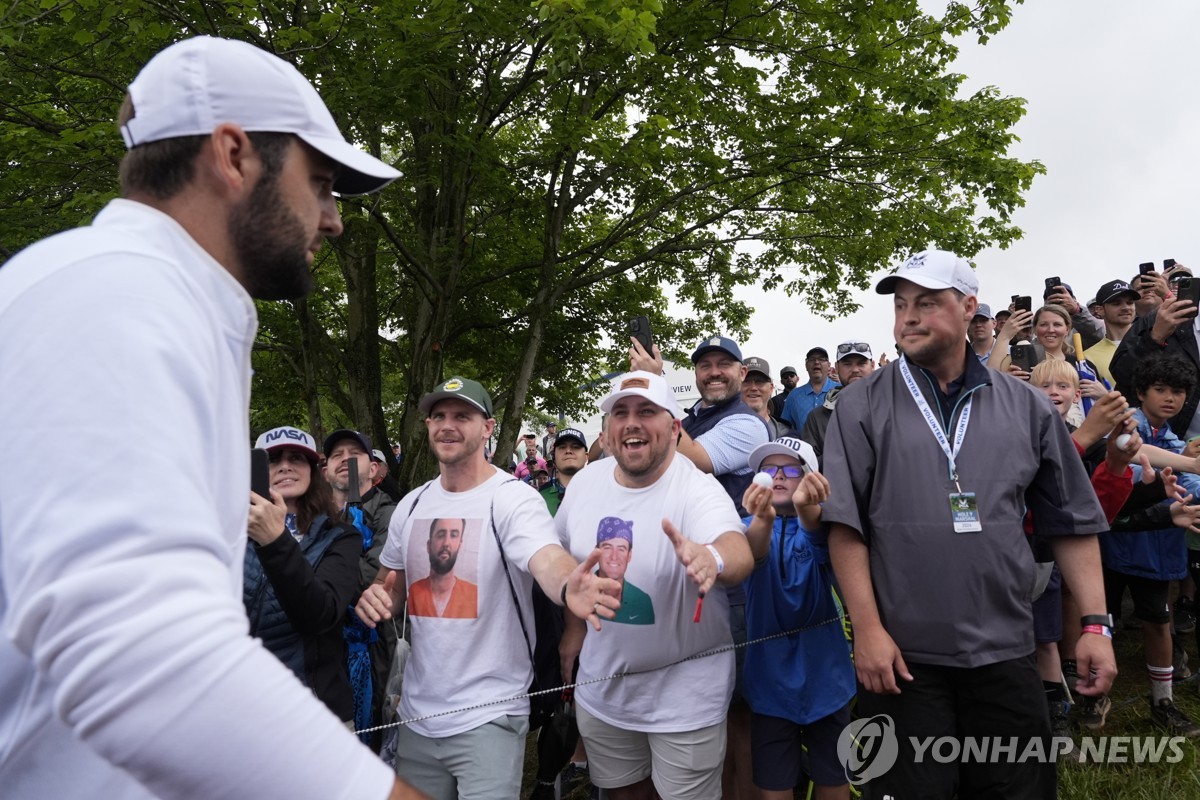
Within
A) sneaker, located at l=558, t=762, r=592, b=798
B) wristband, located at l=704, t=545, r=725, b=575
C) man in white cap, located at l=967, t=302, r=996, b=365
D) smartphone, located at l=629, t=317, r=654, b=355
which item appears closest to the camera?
wristband, located at l=704, t=545, r=725, b=575

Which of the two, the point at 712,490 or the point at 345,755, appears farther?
the point at 712,490

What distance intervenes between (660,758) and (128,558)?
3.05 m

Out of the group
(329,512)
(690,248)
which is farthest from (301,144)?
(690,248)

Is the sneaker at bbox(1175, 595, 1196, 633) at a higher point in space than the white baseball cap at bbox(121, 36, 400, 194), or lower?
lower

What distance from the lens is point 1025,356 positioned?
611 centimetres

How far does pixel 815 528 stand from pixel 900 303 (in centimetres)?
95

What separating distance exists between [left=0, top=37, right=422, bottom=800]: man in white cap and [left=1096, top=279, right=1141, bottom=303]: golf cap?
6.88 meters

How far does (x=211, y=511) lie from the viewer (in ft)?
2.83

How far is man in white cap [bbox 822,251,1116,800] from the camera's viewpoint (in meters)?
2.89

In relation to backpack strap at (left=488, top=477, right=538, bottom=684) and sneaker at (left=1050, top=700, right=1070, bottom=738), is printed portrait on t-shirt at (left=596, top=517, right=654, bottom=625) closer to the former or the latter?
backpack strap at (left=488, top=477, right=538, bottom=684)

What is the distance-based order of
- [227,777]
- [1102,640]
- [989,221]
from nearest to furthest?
1. [227,777]
2. [1102,640]
3. [989,221]

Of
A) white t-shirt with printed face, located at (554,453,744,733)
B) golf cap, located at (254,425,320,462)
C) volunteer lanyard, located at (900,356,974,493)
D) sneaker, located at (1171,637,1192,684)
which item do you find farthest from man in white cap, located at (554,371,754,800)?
sneaker, located at (1171,637,1192,684)

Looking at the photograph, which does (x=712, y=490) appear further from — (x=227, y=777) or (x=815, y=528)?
(x=227, y=777)

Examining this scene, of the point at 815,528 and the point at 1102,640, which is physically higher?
the point at 815,528
